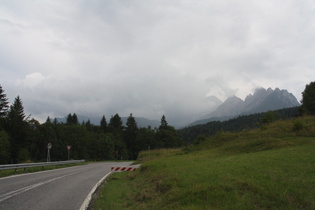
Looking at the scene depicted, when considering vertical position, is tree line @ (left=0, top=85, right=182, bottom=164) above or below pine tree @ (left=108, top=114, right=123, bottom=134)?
below

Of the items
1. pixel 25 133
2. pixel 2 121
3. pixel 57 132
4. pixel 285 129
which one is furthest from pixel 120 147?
pixel 285 129

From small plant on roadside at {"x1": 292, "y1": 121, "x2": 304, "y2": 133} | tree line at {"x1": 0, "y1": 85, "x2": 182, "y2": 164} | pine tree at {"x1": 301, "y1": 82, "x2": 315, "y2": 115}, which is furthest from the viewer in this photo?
tree line at {"x1": 0, "y1": 85, "x2": 182, "y2": 164}

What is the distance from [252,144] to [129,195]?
14.2 metres

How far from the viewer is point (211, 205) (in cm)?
576

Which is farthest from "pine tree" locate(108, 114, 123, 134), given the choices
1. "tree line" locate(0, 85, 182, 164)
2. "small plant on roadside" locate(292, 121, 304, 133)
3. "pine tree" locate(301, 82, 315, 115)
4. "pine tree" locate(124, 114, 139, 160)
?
"small plant on roadside" locate(292, 121, 304, 133)

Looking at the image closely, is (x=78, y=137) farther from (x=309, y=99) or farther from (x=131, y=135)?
(x=309, y=99)

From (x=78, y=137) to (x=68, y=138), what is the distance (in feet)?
12.8

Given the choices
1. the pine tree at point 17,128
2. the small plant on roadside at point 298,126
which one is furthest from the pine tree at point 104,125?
the small plant on roadside at point 298,126

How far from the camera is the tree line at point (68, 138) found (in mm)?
56969

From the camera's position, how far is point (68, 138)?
82.0 m

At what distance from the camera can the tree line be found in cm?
5697

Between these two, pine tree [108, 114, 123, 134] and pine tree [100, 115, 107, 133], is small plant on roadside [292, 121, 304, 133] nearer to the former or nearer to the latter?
pine tree [108, 114, 123, 134]

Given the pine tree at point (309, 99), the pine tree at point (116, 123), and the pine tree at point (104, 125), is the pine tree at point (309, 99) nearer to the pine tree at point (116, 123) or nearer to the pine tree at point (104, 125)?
the pine tree at point (116, 123)

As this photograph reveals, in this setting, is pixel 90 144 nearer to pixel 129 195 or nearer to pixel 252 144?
pixel 252 144
